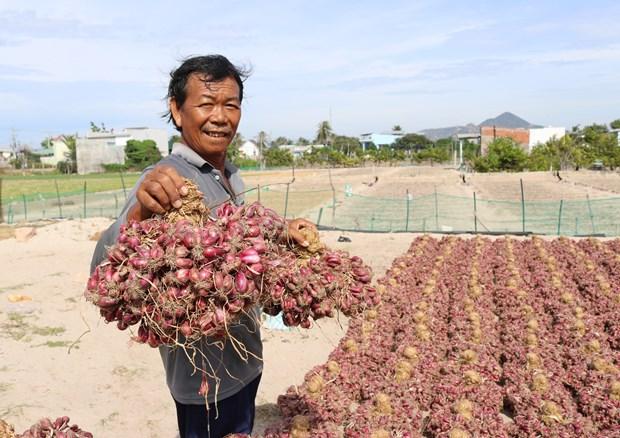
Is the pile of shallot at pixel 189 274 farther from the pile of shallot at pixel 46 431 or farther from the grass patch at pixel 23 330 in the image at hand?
the grass patch at pixel 23 330

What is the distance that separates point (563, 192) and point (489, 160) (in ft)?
64.6

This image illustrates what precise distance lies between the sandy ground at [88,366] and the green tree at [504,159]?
41.3 m

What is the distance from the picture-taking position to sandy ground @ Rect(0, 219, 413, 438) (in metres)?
4.78

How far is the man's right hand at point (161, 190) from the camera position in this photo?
6.17ft

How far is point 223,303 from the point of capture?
6.07 feet

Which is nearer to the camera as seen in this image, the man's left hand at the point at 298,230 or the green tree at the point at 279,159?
the man's left hand at the point at 298,230

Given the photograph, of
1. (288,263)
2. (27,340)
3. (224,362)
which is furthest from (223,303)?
(27,340)

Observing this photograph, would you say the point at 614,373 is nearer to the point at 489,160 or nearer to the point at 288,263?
the point at 288,263

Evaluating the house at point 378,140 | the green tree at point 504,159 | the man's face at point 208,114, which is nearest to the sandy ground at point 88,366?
the man's face at point 208,114

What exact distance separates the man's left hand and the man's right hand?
0.46 metres

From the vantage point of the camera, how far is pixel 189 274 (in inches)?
70.7

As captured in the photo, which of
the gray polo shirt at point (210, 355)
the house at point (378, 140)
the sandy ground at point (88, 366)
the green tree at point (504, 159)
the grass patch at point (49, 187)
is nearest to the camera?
the gray polo shirt at point (210, 355)

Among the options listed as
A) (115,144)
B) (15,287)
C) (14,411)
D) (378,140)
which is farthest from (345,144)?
(14,411)

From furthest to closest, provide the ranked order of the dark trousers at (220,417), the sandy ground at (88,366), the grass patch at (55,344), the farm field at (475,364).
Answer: the grass patch at (55,344), the sandy ground at (88,366), the farm field at (475,364), the dark trousers at (220,417)
